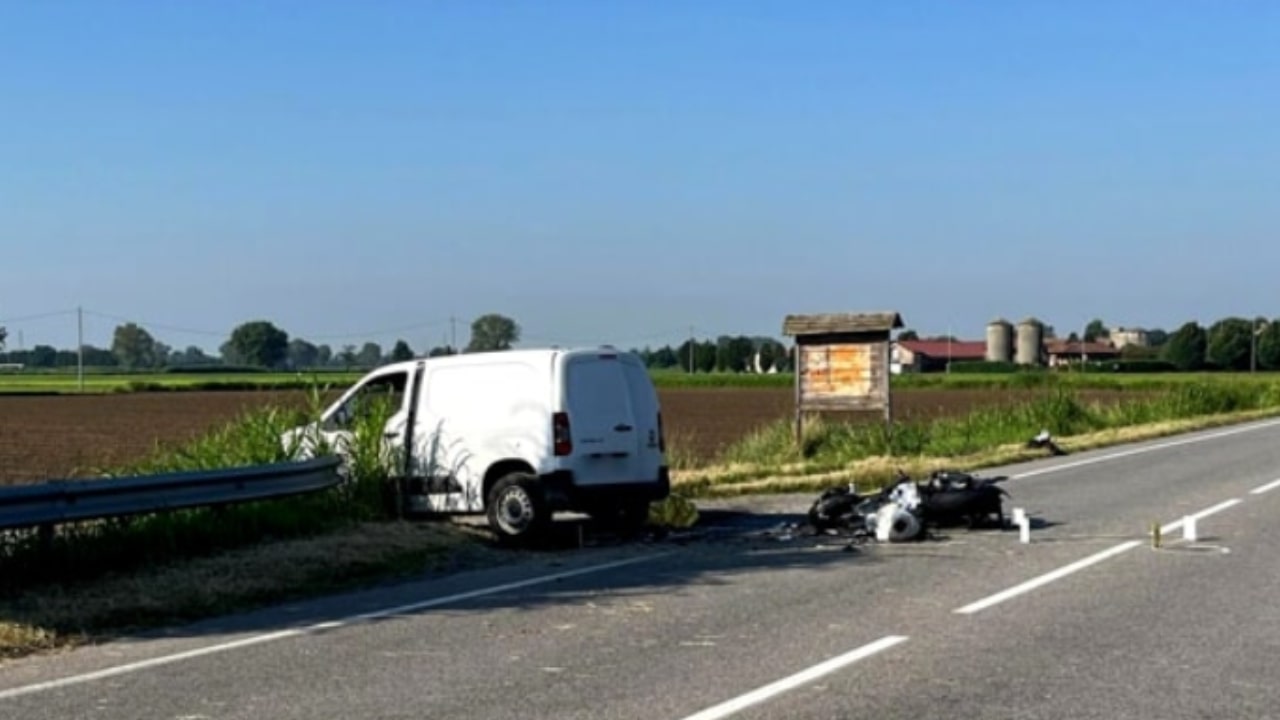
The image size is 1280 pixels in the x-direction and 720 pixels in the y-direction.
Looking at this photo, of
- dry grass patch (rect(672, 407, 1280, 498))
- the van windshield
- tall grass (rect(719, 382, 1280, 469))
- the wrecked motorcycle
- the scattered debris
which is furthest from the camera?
the scattered debris

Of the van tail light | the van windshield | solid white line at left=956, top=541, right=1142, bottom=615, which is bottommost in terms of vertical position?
Answer: solid white line at left=956, top=541, right=1142, bottom=615

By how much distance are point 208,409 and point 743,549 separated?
170ft

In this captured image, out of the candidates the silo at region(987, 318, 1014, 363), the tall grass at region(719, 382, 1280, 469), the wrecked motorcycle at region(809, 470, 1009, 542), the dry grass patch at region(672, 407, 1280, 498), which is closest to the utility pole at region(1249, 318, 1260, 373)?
the silo at region(987, 318, 1014, 363)

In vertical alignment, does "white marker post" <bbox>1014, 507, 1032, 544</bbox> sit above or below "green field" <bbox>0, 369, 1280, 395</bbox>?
Answer: below

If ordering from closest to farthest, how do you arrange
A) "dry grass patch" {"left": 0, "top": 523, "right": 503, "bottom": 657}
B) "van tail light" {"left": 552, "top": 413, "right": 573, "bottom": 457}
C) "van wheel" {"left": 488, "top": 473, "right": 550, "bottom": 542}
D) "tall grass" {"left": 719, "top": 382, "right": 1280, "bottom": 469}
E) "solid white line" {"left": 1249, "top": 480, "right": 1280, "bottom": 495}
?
"dry grass patch" {"left": 0, "top": 523, "right": 503, "bottom": 657} → "van wheel" {"left": 488, "top": 473, "right": 550, "bottom": 542} → "van tail light" {"left": 552, "top": 413, "right": 573, "bottom": 457} → "solid white line" {"left": 1249, "top": 480, "right": 1280, "bottom": 495} → "tall grass" {"left": 719, "top": 382, "right": 1280, "bottom": 469}

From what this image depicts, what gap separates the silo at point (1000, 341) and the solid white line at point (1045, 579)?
551 ft

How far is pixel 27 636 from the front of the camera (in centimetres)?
1009

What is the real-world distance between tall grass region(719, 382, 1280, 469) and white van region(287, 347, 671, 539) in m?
9.68

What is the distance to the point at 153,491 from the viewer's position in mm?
12953

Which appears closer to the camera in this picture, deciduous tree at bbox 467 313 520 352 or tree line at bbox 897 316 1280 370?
deciduous tree at bbox 467 313 520 352

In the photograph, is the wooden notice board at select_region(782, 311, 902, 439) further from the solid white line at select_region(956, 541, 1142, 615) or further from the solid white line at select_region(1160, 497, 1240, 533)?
the solid white line at select_region(956, 541, 1142, 615)

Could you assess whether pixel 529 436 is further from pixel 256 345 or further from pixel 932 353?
pixel 932 353

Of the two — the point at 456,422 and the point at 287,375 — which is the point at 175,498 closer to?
the point at 456,422

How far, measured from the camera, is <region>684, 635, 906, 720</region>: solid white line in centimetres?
766
